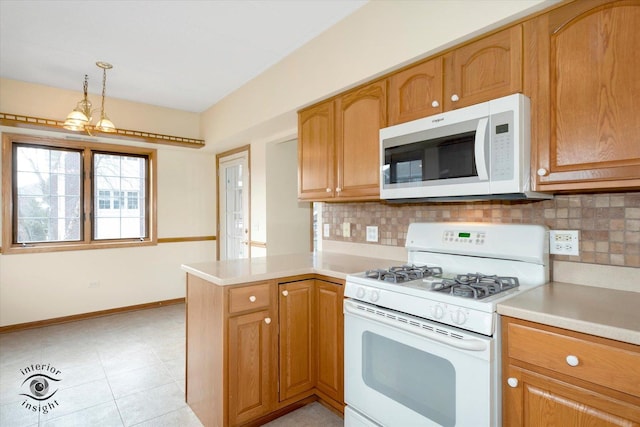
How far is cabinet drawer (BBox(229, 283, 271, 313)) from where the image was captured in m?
1.83

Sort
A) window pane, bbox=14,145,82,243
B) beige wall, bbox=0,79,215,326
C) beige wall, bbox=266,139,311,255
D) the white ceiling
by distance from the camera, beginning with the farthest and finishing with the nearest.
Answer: beige wall, bbox=266,139,311,255, window pane, bbox=14,145,82,243, beige wall, bbox=0,79,215,326, the white ceiling

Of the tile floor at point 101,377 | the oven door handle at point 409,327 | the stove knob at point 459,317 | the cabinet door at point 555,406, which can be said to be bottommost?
the tile floor at point 101,377

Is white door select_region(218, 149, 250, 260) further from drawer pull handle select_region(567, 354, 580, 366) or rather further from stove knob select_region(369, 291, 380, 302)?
drawer pull handle select_region(567, 354, 580, 366)

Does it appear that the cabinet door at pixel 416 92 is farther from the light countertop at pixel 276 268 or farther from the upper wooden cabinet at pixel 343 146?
the light countertop at pixel 276 268

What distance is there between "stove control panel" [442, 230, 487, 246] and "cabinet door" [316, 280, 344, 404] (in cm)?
68

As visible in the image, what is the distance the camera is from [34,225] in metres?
3.78

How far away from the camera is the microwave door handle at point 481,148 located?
1.56 m

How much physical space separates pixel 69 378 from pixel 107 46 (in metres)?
2.66

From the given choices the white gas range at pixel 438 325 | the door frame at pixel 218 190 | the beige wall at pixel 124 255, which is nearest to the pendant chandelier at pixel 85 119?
the beige wall at pixel 124 255

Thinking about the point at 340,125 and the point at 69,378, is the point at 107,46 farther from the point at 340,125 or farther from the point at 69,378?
the point at 69,378

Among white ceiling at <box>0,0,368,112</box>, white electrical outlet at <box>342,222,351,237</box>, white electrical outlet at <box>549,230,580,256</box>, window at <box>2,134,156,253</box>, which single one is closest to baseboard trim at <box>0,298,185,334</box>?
window at <box>2,134,156,253</box>

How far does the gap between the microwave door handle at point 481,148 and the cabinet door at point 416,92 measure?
11.7 inches

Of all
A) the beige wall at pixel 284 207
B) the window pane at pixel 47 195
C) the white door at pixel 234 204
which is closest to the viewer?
the window pane at pixel 47 195

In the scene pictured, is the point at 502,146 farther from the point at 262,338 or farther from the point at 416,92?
the point at 262,338
